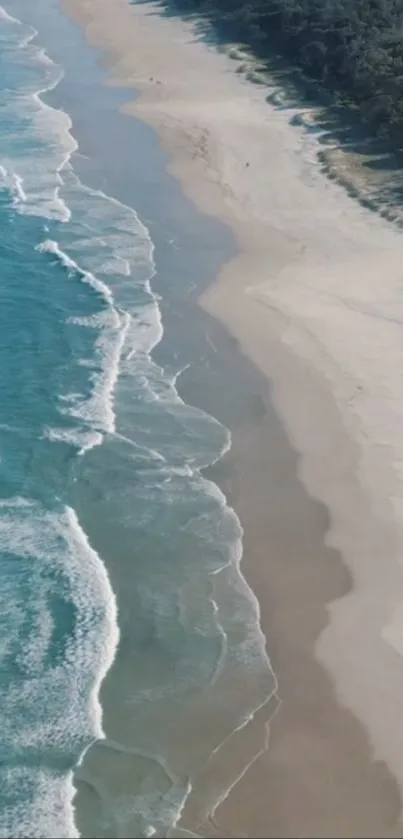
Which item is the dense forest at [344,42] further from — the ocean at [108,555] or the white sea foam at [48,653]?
the white sea foam at [48,653]

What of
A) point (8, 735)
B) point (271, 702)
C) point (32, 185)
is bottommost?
point (32, 185)

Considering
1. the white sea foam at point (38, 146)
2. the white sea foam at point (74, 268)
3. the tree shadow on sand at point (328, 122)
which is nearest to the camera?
the white sea foam at point (74, 268)

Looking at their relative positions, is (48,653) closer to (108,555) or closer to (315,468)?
(108,555)

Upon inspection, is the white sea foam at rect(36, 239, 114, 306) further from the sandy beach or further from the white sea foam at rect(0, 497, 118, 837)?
the white sea foam at rect(0, 497, 118, 837)

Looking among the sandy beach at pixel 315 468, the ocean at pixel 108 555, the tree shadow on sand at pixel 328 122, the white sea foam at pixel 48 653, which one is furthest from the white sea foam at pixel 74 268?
the white sea foam at pixel 48 653

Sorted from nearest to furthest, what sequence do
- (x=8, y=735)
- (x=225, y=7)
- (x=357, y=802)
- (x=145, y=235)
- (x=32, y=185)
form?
(x=357, y=802) → (x=8, y=735) → (x=145, y=235) → (x=32, y=185) → (x=225, y=7)

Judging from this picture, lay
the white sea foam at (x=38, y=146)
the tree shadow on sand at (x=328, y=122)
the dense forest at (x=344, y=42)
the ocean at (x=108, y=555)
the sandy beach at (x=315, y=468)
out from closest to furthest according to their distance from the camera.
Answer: the sandy beach at (x=315, y=468) < the ocean at (x=108, y=555) < the tree shadow on sand at (x=328, y=122) < the white sea foam at (x=38, y=146) < the dense forest at (x=344, y=42)

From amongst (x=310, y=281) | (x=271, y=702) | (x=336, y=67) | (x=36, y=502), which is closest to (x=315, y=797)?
(x=271, y=702)

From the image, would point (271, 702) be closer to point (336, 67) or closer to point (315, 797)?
point (315, 797)

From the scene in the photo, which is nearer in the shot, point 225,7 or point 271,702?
point 271,702
